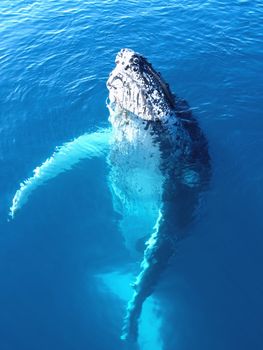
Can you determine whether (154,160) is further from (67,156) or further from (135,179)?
(67,156)

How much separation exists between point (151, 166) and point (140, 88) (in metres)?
3.93

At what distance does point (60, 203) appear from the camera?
24234 millimetres

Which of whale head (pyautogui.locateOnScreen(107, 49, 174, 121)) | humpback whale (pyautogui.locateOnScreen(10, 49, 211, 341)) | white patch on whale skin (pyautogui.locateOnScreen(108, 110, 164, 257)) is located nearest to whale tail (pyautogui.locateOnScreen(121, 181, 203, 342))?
humpback whale (pyautogui.locateOnScreen(10, 49, 211, 341))

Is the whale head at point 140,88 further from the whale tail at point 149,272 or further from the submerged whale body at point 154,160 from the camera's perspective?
the whale tail at point 149,272

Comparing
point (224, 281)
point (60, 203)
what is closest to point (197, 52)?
point (60, 203)

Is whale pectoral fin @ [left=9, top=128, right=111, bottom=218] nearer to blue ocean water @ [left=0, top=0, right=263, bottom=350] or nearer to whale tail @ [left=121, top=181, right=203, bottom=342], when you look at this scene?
A: blue ocean water @ [left=0, top=0, right=263, bottom=350]

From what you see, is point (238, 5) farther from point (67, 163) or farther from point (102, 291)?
point (102, 291)

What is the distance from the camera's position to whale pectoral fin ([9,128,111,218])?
81.0 feet

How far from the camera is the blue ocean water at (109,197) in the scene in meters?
19.1

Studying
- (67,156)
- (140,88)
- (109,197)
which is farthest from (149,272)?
(67,156)

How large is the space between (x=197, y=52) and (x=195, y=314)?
23.0m

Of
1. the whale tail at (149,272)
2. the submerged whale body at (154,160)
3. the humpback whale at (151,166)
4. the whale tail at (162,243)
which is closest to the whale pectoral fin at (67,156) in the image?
the humpback whale at (151,166)

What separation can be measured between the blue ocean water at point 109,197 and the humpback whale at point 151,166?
97 centimetres

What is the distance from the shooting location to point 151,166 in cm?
2173
